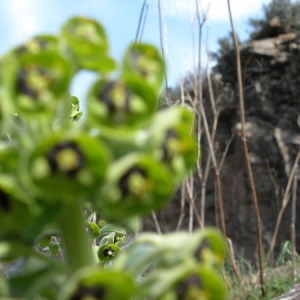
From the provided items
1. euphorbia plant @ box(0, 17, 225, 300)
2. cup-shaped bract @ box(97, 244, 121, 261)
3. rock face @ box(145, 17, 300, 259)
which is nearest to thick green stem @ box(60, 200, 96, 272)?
euphorbia plant @ box(0, 17, 225, 300)

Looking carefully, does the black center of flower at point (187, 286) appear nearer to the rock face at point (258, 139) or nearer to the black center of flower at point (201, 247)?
the black center of flower at point (201, 247)

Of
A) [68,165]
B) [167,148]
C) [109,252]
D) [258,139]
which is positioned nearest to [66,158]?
[68,165]

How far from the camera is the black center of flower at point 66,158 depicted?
0.63 metres

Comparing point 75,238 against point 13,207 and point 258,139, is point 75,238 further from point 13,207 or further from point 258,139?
point 258,139

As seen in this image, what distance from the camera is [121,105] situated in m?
0.68

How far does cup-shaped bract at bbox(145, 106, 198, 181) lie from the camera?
67cm

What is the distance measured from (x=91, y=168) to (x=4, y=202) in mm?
98

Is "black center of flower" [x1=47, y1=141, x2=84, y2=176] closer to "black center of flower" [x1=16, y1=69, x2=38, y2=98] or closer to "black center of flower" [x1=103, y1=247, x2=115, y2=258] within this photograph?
"black center of flower" [x1=16, y1=69, x2=38, y2=98]

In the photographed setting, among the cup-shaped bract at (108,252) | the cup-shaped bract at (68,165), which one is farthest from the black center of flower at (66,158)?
the cup-shaped bract at (108,252)

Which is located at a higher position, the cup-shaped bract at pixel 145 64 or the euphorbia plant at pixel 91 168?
the cup-shaped bract at pixel 145 64

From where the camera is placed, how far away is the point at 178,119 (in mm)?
703

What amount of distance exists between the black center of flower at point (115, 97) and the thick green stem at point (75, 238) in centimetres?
11

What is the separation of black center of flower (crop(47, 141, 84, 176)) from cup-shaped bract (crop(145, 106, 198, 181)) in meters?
0.07

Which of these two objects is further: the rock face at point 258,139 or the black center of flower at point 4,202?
the rock face at point 258,139
